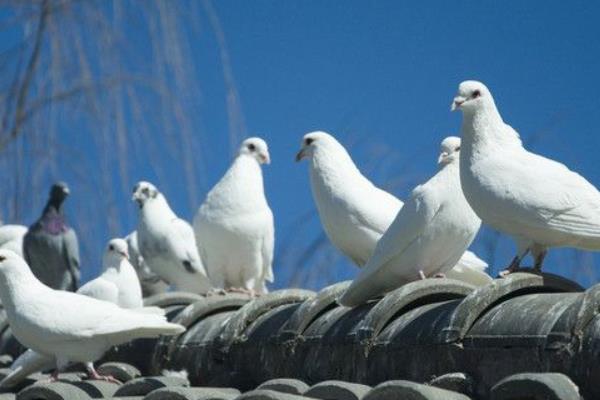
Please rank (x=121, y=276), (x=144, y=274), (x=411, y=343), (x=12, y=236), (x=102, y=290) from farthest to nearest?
(x=144, y=274) < (x=12, y=236) < (x=121, y=276) < (x=102, y=290) < (x=411, y=343)

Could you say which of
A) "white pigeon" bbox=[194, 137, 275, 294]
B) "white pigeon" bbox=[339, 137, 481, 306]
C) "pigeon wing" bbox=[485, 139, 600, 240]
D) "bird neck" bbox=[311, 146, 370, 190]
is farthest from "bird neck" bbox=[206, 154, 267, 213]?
"pigeon wing" bbox=[485, 139, 600, 240]

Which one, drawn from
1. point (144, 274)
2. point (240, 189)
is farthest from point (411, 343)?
point (144, 274)

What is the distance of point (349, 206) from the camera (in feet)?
31.9

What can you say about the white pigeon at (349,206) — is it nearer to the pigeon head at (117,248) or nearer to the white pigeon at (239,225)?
the white pigeon at (239,225)

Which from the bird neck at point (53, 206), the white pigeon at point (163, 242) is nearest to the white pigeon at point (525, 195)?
the white pigeon at point (163, 242)

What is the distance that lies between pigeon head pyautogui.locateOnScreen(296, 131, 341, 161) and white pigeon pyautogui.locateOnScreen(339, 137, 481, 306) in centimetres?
155

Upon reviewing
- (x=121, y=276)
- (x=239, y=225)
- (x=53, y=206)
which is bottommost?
(x=121, y=276)

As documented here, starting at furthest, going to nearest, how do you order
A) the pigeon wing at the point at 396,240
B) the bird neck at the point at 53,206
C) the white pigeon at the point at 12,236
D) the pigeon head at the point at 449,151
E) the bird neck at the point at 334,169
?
the white pigeon at the point at 12,236 → the bird neck at the point at 53,206 → the bird neck at the point at 334,169 → the pigeon head at the point at 449,151 → the pigeon wing at the point at 396,240

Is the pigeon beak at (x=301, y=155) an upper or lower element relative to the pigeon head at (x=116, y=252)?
upper

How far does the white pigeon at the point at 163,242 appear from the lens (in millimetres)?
14406

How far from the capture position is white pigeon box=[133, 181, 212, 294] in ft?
47.3

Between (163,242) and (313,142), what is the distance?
430cm

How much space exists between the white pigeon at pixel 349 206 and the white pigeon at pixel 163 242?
167 inches

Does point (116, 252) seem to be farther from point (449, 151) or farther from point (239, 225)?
point (449, 151)
